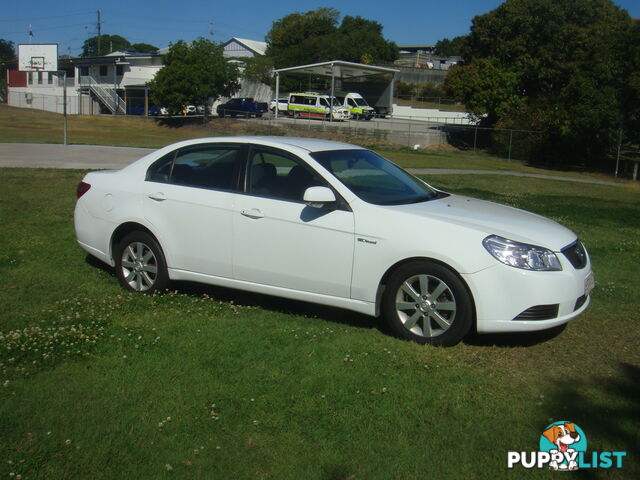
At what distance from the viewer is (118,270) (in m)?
6.68

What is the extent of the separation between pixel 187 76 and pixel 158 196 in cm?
4846

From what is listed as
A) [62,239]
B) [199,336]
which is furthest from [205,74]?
[199,336]

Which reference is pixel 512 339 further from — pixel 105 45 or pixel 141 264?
pixel 105 45

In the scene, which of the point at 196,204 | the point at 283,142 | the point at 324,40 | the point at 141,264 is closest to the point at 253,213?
the point at 196,204

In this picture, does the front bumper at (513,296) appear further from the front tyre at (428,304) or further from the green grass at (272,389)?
the green grass at (272,389)

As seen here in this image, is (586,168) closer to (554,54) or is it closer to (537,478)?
(554,54)

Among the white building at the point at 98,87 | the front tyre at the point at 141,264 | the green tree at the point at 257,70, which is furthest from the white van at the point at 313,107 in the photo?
the front tyre at the point at 141,264

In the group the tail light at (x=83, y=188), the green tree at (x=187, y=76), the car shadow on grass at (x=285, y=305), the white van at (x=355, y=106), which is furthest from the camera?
the green tree at (x=187, y=76)

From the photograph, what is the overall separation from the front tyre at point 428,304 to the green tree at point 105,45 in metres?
129

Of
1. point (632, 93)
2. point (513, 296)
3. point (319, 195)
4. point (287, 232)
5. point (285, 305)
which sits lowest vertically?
point (285, 305)

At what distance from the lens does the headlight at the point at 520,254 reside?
16.5 ft

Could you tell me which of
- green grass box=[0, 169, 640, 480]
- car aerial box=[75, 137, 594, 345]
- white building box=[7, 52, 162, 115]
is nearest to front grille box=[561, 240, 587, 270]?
car aerial box=[75, 137, 594, 345]

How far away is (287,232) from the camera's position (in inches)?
223

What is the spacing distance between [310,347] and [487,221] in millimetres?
1744
